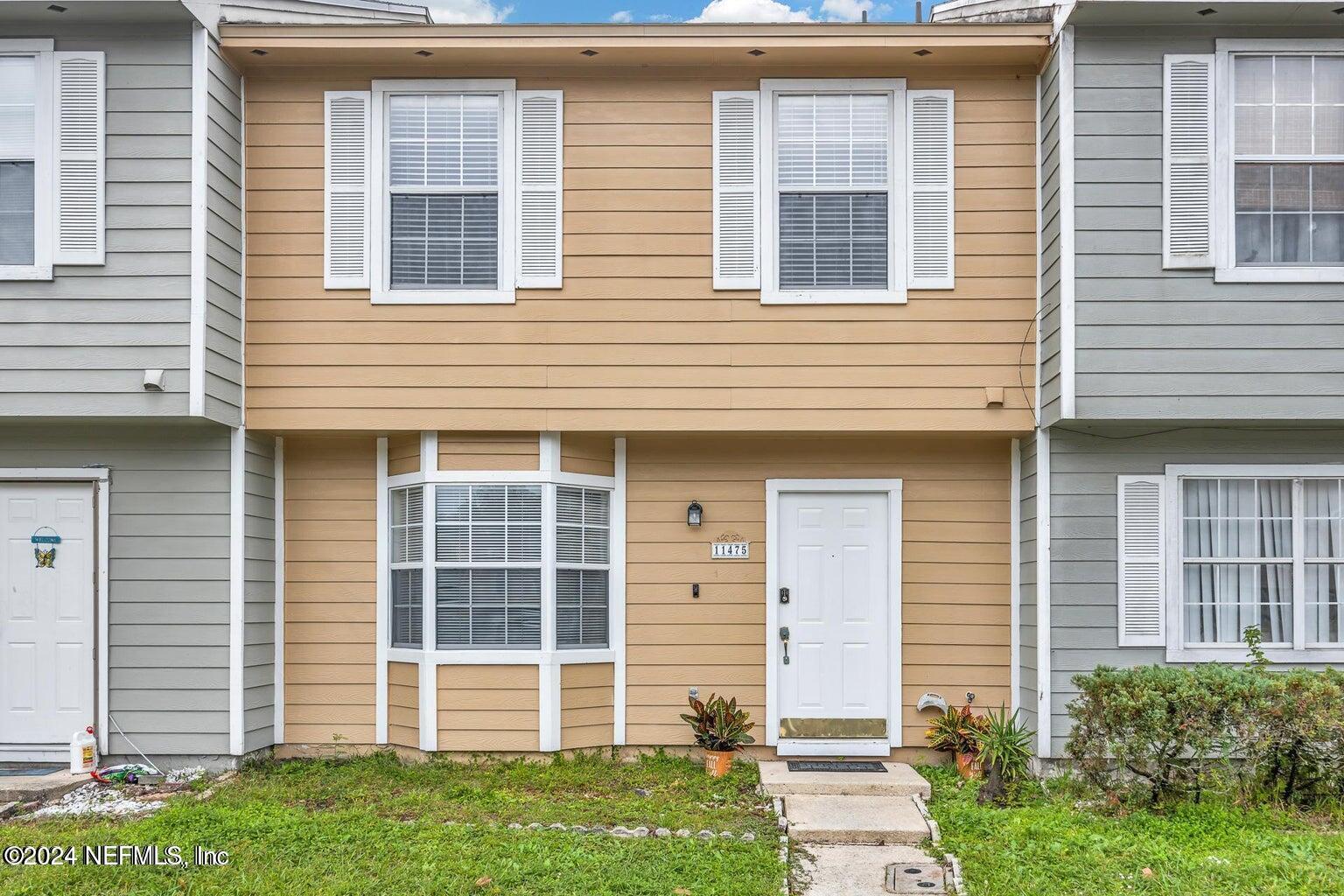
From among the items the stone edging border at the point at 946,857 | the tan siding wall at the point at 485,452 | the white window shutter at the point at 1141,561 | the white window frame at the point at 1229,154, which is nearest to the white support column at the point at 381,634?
the tan siding wall at the point at 485,452

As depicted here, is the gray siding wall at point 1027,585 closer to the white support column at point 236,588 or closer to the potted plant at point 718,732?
the potted plant at point 718,732

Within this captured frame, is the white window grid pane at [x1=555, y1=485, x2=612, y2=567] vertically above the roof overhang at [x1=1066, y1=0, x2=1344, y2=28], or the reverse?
the roof overhang at [x1=1066, y1=0, x2=1344, y2=28]

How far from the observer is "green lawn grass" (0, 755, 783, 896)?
4875mm

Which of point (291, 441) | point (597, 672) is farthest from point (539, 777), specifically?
point (291, 441)

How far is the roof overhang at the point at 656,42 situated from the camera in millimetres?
6746

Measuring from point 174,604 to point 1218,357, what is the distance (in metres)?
6.90

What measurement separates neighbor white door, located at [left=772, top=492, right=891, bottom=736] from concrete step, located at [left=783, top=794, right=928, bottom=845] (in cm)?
98

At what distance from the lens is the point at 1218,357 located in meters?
6.48

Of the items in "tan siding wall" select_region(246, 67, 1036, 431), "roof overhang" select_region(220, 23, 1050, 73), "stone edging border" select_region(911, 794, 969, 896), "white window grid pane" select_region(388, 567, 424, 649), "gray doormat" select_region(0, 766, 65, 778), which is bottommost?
"stone edging border" select_region(911, 794, 969, 896)

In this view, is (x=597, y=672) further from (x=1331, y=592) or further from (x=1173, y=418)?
(x=1331, y=592)

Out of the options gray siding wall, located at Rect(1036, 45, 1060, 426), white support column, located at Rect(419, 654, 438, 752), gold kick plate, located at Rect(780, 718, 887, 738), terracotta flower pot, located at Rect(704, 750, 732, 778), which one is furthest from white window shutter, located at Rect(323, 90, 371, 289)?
gray siding wall, located at Rect(1036, 45, 1060, 426)

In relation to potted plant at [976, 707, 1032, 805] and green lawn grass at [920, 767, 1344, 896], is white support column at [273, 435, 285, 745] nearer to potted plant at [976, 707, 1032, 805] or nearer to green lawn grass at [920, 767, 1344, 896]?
green lawn grass at [920, 767, 1344, 896]

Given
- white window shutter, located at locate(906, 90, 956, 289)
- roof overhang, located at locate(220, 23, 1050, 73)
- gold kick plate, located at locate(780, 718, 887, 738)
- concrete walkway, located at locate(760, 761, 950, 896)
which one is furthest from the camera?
gold kick plate, located at locate(780, 718, 887, 738)

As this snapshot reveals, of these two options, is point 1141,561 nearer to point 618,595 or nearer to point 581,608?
point 618,595
